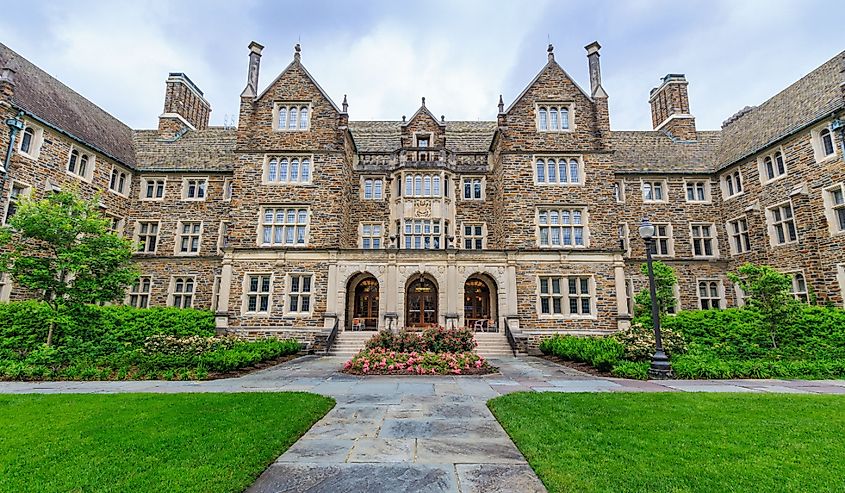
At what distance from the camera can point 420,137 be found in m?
24.0

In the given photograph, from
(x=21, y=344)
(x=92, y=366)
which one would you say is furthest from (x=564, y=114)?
(x=21, y=344)

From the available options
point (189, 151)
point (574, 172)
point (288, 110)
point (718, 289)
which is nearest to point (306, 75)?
point (288, 110)

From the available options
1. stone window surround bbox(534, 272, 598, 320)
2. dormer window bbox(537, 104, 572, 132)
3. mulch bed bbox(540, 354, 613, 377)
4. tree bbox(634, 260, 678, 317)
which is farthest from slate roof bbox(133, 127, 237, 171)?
tree bbox(634, 260, 678, 317)

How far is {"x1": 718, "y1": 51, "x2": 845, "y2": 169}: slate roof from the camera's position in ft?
61.2

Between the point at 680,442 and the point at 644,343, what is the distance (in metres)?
8.88

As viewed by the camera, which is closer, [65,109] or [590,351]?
[590,351]

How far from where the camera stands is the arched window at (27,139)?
18.0 m

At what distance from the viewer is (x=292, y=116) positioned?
22.1 metres

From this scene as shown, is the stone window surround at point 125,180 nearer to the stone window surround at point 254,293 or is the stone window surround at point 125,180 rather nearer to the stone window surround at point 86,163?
the stone window surround at point 86,163

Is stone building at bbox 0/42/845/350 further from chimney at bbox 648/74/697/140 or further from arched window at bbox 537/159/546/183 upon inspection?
chimney at bbox 648/74/697/140

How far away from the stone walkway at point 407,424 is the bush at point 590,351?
800 millimetres

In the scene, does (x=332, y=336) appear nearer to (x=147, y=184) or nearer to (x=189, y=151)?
(x=147, y=184)

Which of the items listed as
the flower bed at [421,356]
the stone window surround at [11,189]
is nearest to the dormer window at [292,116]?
the stone window surround at [11,189]

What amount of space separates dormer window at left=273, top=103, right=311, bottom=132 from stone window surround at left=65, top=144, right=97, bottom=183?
10.1 m
